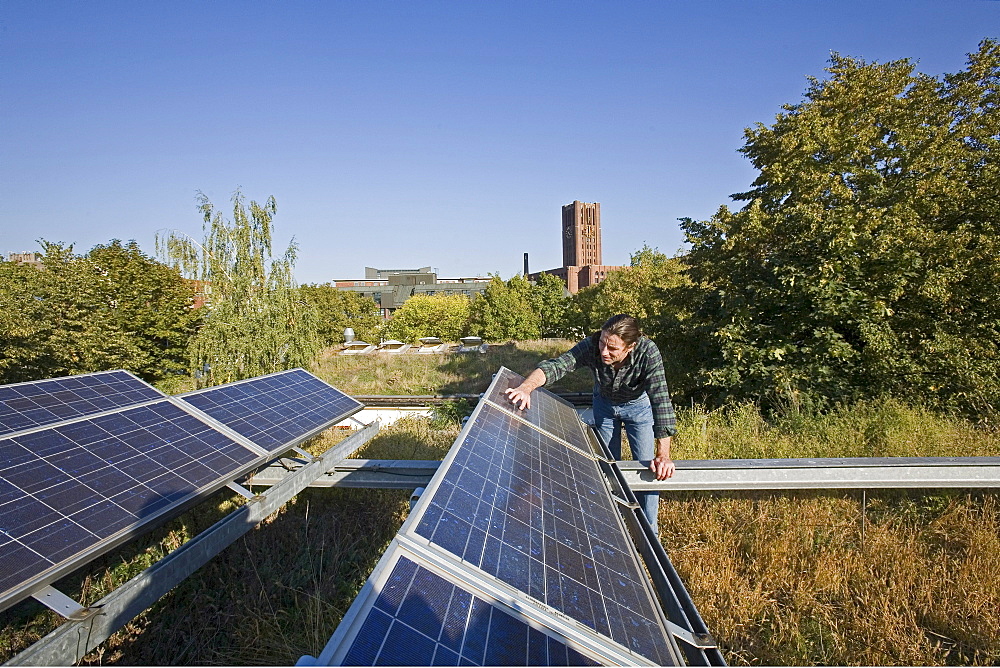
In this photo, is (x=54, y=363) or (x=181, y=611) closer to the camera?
(x=181, y=611)

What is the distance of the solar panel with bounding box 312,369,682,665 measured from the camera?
140 cm

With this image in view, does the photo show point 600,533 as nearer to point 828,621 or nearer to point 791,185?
point 828,621

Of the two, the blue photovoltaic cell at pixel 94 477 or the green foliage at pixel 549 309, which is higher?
the green foliage at pixel 549 309

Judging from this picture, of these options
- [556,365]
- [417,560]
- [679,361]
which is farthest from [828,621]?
[679,361]

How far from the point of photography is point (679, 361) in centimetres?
977

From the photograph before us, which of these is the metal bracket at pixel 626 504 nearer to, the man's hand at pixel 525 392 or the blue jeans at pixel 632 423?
the man's hand at pixel 525 392

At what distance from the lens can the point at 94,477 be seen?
3346 mm

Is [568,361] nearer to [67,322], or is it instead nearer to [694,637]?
[694,637]

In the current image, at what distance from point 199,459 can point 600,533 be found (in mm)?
3463

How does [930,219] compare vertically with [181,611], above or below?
above

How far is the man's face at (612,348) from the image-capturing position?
388 cm

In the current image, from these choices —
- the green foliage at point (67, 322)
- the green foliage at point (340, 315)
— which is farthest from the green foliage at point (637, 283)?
the green foliage at point (340, 315)

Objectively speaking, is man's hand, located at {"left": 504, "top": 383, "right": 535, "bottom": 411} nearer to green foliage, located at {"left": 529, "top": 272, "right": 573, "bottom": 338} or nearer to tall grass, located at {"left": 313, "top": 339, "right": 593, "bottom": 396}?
tall grass, located at {"left": 313, "top": 339, "right": 593, "bottom": 396}

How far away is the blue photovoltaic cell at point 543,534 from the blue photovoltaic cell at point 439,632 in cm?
14
